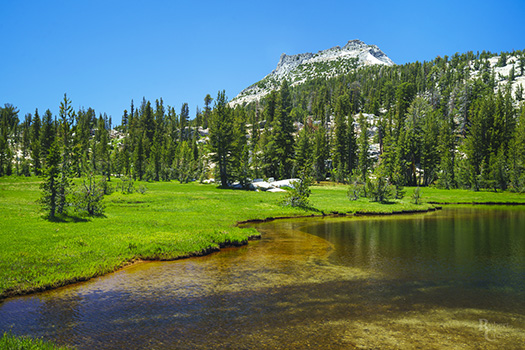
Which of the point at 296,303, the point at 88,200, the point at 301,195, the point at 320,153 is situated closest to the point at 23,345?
the point at 296,303

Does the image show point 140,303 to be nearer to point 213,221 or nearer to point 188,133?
point 213,221

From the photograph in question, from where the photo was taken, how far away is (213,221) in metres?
30.7

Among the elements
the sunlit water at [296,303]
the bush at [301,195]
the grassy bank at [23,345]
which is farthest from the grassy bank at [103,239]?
the grassy bank at [23,345]

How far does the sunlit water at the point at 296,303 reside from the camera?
372 inches

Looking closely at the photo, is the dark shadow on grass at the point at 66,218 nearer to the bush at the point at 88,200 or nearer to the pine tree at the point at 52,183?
the pine tree at the point at 52,183

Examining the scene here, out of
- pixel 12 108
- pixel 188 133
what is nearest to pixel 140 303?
pixel 188 133

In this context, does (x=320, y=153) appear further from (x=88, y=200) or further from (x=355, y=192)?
(x=88, y=200)

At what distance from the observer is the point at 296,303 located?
12258 millimetres

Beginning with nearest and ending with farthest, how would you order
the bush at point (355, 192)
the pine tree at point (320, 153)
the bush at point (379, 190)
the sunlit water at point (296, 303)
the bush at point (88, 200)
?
1. the sunlit water at point (296, 303)
2. the bush at point (88, 200)
3. the bush at point (379, 190)
4. the bush at point (355, 192)
5. the pine tree at point (320, 153)

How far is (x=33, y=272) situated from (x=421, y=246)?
24.6 m

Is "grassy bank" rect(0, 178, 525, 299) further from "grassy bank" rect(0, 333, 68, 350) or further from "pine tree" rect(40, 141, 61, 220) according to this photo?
"grassy bank" rect(0, 333, 68, 350)

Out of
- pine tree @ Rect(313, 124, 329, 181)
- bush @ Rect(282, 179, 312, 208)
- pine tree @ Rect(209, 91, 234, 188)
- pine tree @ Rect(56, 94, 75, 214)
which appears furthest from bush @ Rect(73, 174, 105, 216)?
pine tree @ Rect(313, 124, 329, 181)

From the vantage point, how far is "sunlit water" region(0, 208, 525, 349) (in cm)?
945

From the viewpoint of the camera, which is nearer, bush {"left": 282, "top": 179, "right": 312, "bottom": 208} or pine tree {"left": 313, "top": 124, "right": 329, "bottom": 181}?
bush {"left": 282, "top": 179, "right": 312, "bottom": 208}
